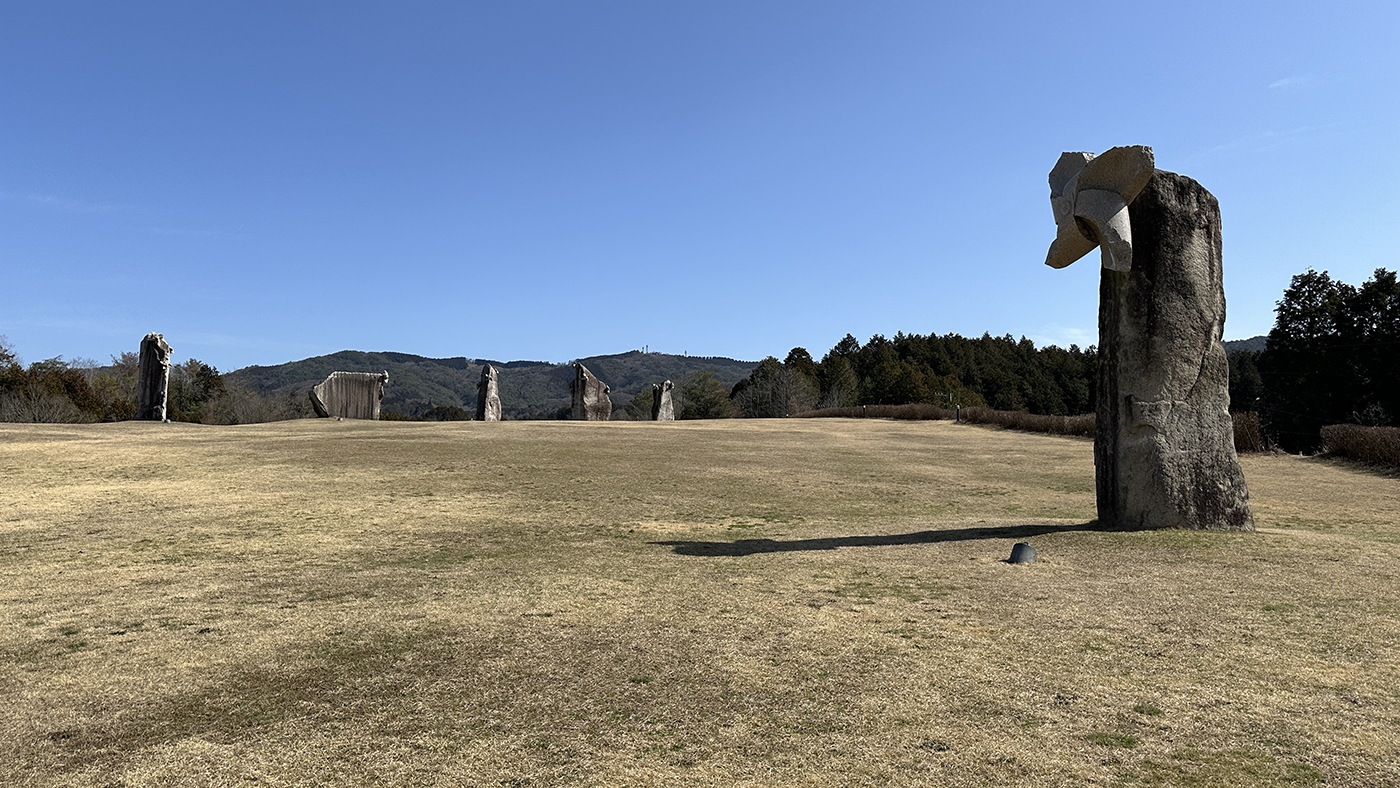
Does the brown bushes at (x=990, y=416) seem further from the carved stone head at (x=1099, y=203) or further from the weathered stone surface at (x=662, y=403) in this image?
the carved stone head at (x=1099, y=203)

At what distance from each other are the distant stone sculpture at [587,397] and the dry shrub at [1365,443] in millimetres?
22897

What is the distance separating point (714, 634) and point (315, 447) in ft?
45.3

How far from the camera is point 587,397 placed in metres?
33.2

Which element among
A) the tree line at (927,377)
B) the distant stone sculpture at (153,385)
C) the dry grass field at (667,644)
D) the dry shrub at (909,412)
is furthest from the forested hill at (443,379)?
the dry grass field at (667,644)

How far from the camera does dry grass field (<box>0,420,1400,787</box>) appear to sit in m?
3.37

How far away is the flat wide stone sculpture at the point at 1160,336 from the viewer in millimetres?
8844

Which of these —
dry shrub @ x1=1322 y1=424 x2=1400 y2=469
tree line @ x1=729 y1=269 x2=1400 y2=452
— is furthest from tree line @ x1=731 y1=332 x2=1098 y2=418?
dry shrub @ x1=1322 y1=424 x2=1400 y2=469

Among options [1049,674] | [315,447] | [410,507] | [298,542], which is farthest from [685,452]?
[1049,674]

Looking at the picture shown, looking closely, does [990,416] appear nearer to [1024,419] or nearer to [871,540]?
[1024,419]

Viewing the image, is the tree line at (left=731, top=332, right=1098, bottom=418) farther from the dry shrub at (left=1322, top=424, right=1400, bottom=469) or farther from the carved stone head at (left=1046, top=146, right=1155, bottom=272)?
the carved stone head at (left=1046, top=146, right=1155, bottom=272)

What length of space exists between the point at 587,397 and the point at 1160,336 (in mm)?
26105

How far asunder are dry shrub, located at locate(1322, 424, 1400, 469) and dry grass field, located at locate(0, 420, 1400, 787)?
9056 mm

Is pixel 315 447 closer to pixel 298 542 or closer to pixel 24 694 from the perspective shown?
pixel 298 542

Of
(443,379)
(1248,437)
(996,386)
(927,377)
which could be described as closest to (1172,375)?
(1248,437)
